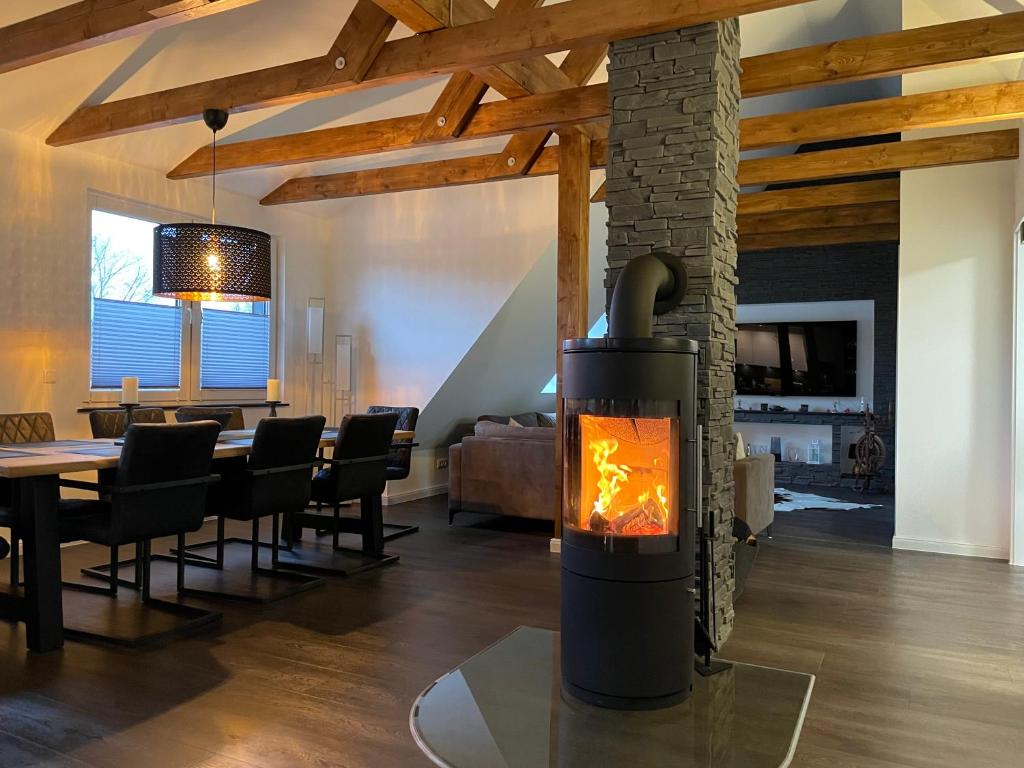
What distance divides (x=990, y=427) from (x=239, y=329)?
605 centimetres

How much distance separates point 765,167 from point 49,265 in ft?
17.8

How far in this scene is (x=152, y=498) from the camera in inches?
138

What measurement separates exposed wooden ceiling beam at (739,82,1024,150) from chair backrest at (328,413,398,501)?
3.07 m

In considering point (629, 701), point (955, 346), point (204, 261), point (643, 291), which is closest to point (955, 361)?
point (955, 346)

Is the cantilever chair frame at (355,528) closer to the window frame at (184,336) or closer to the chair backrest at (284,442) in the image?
the chair backrest at (284,442)

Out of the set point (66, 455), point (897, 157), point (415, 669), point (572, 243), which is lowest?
point (415, 669)

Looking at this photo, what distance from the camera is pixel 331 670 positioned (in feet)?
10.1

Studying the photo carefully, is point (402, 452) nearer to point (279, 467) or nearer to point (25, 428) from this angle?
point (279, 467)

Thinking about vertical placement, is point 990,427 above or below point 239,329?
below

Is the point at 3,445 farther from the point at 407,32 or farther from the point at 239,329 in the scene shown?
the point at 407,32

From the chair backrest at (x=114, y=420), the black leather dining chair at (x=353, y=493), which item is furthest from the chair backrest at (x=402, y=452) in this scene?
the chair backrest at (x=114, y=420)

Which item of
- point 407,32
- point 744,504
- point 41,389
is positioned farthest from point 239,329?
point 744,504

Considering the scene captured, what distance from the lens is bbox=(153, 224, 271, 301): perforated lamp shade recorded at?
167 inches

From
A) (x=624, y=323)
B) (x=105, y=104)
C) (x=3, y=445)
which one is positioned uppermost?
(x=105, y=104)
